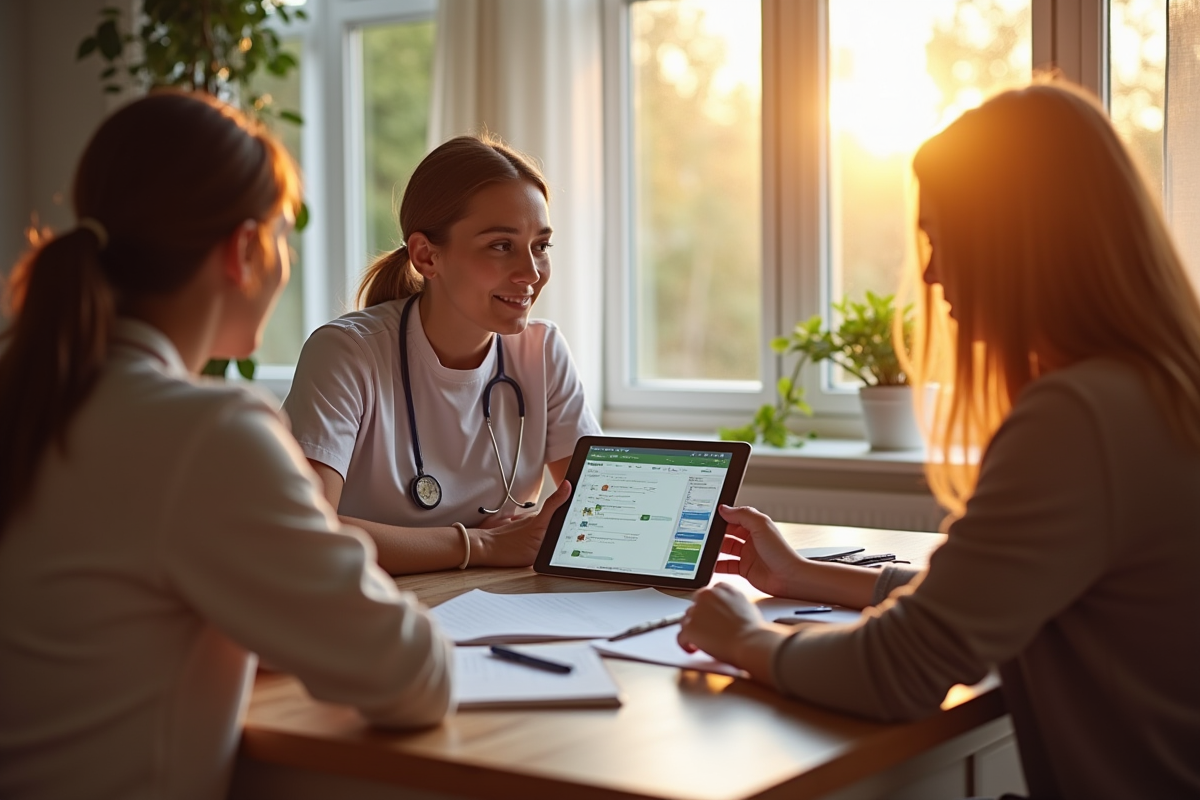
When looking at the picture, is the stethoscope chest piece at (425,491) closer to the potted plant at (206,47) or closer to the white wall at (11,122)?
the potted plant at (206,47)

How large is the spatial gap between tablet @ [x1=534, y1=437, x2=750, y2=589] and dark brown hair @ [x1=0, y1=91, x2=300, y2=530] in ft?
2.76

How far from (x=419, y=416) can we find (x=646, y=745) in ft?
3.65

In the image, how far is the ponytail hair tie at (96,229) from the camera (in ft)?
3.63

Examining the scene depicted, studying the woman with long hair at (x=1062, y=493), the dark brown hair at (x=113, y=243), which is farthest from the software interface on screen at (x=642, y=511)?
the dark brown hair at (x=113, y=243)

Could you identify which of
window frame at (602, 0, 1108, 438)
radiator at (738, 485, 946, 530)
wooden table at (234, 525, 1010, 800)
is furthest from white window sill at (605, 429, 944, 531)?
wooden table at (234, 525, 1010, 800)

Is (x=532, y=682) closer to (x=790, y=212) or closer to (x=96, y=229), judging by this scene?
(x=96, y=229)

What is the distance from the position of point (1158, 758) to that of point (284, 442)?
0.86m

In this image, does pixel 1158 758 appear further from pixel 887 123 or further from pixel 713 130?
pixel 713 130

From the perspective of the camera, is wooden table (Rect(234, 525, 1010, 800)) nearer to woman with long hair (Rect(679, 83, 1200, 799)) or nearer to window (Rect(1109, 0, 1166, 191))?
woman with long hair (Rect(679, 83, 1200, 799))

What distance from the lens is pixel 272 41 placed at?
12.4ft

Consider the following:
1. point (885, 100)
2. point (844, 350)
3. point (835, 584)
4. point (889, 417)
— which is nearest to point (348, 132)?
point (885, 100)

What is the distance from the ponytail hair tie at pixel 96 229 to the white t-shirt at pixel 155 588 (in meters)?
0.11

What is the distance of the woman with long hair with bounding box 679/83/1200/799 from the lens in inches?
44.9

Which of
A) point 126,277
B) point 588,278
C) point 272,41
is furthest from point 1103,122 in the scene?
point 272,41
